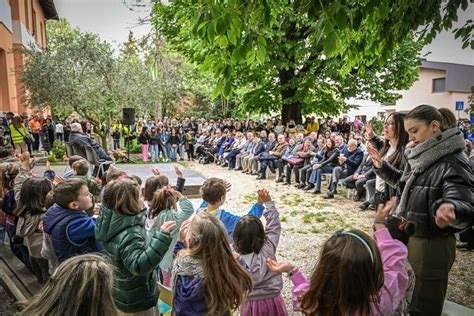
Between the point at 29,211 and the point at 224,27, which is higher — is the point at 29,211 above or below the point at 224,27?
below

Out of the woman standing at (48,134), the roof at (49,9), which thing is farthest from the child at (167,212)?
the roof at (49,9)

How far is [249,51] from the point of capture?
273 centimetres

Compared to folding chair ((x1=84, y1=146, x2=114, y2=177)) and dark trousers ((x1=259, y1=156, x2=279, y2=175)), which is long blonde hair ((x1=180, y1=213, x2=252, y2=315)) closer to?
folding chair ((x1=84, y1=146, x2=114, y2=177))

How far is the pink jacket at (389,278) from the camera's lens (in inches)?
66.9

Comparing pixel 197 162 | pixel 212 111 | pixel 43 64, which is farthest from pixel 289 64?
pixel 212 111

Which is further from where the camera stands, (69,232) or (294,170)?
(294,170)

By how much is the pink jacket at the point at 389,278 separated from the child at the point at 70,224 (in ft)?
4.85

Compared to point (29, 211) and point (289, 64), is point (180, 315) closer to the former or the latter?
point (29, 211)

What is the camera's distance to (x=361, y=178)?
7.70 meters

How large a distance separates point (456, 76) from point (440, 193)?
103ft

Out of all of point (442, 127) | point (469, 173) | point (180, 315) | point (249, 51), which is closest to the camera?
point (180, 315)

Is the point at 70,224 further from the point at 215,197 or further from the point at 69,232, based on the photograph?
the point at 215,197

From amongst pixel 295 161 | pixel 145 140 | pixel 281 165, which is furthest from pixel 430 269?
pixel 145 140

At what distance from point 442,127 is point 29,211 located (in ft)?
11.1
